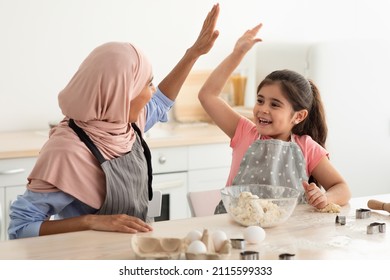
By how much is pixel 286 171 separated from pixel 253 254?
80cm

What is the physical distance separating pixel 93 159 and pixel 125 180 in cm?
12

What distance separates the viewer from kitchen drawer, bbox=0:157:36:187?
3266mm

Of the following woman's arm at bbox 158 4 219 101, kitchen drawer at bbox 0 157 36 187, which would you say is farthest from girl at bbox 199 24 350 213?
kitchen drawer at bbox 0 157 36 187

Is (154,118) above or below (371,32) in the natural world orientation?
below

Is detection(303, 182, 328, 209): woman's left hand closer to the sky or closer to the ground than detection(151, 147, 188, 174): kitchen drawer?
closer to the sky

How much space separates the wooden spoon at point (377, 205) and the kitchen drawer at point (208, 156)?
1514mm

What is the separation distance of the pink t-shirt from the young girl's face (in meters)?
0.05

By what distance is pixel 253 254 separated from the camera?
1.76 metres

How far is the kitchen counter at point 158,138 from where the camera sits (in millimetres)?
3297

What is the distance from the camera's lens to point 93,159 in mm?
2207

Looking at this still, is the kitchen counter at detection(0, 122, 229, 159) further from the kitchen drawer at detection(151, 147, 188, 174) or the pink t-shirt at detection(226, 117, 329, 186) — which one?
the pink t-shirt at detection(226, 117, 329, 186)

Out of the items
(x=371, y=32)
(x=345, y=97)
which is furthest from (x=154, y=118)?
(x=371, y=32)

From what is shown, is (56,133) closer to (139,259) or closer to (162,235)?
(162,235)

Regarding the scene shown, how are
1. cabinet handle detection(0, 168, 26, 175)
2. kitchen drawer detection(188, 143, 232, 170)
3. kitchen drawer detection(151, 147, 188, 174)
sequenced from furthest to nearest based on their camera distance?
kitchen drawer detection(188, 143, 232, 170) → kitchen drawer detection(151, 147, 188, 174) → cabinet handle detection(0, 168, 26, 175)
